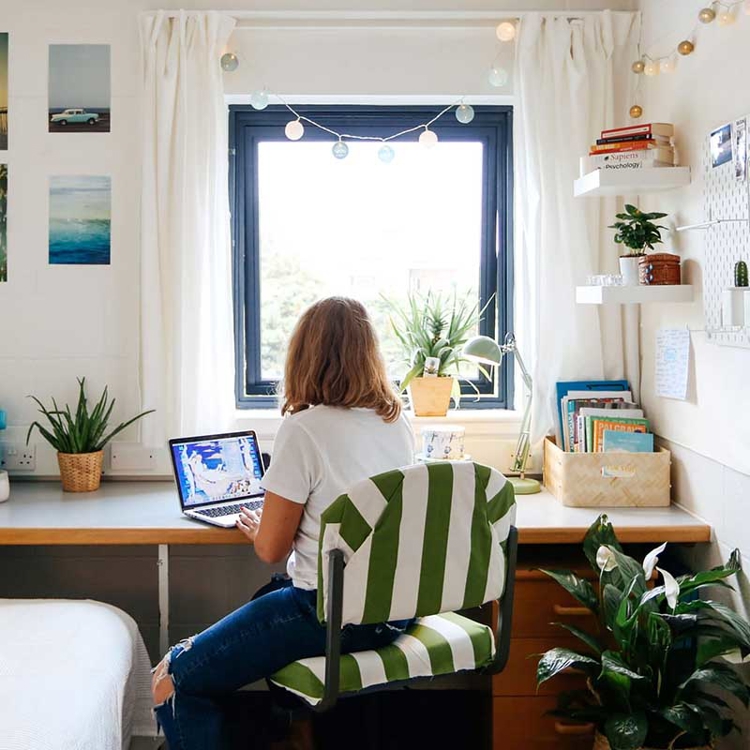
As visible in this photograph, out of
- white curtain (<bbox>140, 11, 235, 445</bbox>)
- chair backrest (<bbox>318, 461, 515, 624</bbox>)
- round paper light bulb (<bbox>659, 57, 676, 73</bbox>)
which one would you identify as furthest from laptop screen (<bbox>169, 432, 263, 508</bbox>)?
round paper light bulb (<bbox>659, 57, 676, 73</bbox>)

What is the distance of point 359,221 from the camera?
3.15 metres

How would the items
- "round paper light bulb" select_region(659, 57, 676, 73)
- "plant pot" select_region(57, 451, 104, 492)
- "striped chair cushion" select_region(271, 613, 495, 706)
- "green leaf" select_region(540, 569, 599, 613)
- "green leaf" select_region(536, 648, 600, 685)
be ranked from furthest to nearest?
"plant pot" select_region(57, 451, 104, 492) < "round paper light bulb" select_region(659, 57, 676, 73) < "green leaf" select_region(540, 569, 599, 613) < "green leaf" select_region(536, 648, 600, 685) < "striped chair cushion" select_region(271, 613, 495, 706)

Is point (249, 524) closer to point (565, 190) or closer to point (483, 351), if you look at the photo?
point (483, 351)

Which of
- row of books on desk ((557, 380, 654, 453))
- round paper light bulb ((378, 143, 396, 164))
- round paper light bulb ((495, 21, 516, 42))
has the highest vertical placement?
round paper light bulb ((495, 21, 516, 42))

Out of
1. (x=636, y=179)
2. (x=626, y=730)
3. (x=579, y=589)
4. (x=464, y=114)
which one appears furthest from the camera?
(x=464, y=114)

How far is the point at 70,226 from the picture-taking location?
289cm

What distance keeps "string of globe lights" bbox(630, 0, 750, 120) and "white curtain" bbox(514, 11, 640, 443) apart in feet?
0.43

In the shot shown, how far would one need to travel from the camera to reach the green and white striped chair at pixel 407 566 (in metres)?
1.73

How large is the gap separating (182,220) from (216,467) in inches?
30.5

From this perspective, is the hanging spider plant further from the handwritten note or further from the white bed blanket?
the white bed blanket

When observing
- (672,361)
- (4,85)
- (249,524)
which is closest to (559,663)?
(249,524)

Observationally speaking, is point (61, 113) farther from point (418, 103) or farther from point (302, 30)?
point (418, 103)

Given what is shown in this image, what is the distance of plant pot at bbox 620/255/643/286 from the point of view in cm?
249

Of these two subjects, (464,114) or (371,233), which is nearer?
(464,114)
